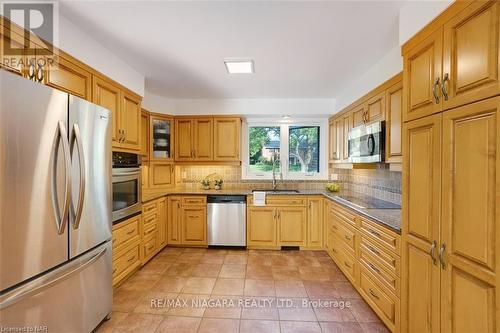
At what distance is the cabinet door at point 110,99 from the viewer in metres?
2.28

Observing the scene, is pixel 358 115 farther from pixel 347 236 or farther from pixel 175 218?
pixel 175 218

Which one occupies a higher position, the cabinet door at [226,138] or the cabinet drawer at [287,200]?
the cabinet door at [226,138]

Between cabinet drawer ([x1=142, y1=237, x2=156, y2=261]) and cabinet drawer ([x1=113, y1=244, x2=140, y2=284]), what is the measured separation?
23cm

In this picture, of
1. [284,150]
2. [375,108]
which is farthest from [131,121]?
[375,108]

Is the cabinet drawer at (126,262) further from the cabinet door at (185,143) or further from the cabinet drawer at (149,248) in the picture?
the cabinet door at (185,143)

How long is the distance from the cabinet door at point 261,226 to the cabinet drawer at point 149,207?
141cm

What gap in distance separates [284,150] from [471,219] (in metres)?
3.45

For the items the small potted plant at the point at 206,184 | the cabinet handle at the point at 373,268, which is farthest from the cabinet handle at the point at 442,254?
the small potted plant at the point at 206,184

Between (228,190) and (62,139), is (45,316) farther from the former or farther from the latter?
(228,190)

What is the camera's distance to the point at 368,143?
261 centimetres

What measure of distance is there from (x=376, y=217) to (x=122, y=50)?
284 cm

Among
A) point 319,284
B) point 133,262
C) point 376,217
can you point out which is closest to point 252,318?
point 319,284

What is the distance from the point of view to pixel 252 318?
2.16 meters

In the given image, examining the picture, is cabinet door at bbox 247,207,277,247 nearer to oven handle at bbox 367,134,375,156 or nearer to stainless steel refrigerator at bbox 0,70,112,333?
oven handle at bbox 367,134,375,156
